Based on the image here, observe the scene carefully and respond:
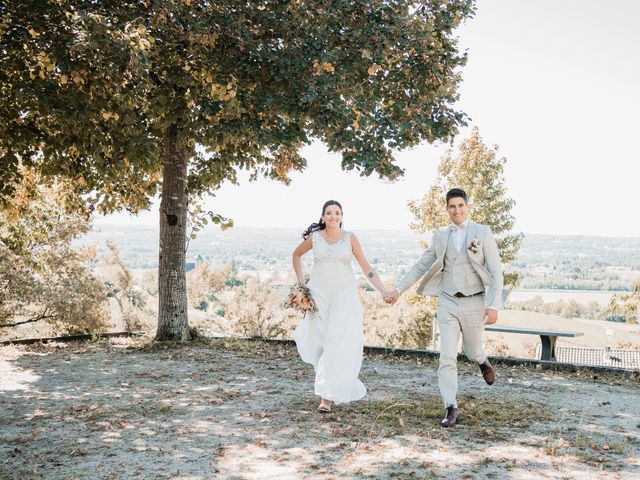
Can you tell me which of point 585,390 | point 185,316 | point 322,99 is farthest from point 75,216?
point 585,390

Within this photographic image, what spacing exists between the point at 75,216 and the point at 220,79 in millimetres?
9352

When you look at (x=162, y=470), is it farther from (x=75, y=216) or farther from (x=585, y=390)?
(x=75, y=216)

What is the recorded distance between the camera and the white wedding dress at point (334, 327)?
709 centimetres

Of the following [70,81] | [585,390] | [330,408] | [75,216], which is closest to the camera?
[330,408]

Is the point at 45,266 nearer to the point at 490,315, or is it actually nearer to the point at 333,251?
the point at 333,251

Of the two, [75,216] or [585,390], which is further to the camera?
[75,216]

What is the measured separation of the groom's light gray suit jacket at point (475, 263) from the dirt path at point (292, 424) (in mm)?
1421

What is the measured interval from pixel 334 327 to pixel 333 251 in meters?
0.97

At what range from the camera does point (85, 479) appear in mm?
4895

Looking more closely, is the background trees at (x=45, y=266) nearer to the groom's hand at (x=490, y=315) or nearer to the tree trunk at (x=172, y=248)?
the tree trunk at (x=172, y=248)

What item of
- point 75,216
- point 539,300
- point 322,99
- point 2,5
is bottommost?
point 539,300

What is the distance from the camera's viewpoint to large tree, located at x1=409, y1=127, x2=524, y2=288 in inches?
1268

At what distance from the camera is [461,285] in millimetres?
6629

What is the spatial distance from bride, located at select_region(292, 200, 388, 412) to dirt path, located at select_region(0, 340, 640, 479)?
358 mm
